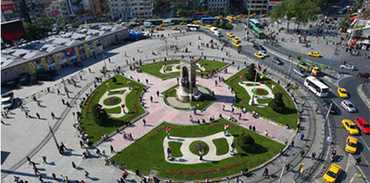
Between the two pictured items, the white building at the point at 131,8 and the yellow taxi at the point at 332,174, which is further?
the white building at the point at 131,8

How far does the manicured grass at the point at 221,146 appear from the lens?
37.2m

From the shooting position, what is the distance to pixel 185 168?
34312 millimetres

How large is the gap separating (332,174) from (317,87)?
25.6 meters

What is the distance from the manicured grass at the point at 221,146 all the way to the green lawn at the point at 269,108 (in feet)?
39.1

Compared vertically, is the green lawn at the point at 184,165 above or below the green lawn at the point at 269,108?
below

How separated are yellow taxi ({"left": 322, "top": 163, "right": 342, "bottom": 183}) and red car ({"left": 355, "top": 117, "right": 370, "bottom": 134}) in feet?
43.0

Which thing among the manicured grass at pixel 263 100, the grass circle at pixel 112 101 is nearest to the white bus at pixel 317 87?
the manicured grass at pixel 263 100

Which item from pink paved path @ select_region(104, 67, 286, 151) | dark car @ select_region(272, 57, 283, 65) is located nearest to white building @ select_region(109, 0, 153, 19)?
pink paved path @ select_region(104, 67, 286, 151)

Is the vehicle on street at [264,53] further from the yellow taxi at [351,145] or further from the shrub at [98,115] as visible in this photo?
the shrub at [98,115]

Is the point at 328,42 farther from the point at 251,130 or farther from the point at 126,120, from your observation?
the point at 126,120

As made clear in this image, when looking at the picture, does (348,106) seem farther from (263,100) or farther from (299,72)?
(299,72)

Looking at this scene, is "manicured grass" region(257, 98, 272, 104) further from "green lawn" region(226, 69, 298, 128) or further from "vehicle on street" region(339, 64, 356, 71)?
"vehicle on street" region(339, 64, 356, 71)

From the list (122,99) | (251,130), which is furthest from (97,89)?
(251,130)

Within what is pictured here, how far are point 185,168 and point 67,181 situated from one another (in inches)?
691
